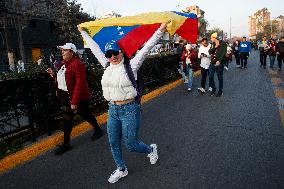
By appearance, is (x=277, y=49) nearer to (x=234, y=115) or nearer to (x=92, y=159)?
(x=234, y=115)

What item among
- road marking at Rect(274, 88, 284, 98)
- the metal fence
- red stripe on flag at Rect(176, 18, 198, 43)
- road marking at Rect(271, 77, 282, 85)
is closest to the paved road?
the metal fence

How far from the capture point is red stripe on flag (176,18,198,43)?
505 centimetres

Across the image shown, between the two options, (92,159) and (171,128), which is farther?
(171,128)

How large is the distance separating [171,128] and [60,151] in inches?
90.5

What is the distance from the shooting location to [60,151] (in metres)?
5.47

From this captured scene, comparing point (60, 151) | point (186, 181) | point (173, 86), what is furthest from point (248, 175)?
point (173, 86)

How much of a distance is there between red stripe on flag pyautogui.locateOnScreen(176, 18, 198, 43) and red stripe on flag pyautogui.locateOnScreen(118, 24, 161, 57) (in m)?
0.54

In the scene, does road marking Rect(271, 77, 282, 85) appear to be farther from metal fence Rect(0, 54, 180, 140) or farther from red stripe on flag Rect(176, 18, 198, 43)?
metal fence Rect(0, 54, 180, 140)

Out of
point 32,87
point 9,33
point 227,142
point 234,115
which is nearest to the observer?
point 227,142

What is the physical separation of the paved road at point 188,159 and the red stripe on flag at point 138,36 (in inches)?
68.8

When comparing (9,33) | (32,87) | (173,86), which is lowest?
(173,86)

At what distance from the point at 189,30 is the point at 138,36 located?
973mm

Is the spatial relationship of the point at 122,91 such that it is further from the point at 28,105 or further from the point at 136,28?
the point at 28,105

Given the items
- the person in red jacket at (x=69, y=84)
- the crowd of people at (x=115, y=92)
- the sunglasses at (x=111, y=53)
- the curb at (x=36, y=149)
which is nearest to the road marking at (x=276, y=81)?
the curb at (x=36, y=149)
